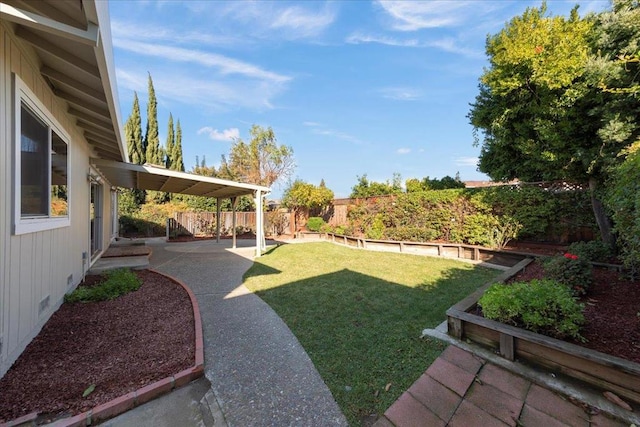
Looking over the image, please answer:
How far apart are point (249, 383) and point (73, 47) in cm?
378

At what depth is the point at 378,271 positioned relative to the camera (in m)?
6.61

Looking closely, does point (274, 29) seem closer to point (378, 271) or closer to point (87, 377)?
point (378, 271)

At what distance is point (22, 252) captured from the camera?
276 cm

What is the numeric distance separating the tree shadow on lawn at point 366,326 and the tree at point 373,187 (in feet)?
28.7

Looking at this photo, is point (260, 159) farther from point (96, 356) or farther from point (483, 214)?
point (96, 356)

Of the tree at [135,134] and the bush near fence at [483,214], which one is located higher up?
the tree at [135,134]

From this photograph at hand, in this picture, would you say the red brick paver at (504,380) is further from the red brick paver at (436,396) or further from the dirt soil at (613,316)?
the dirt soil at (613,316)

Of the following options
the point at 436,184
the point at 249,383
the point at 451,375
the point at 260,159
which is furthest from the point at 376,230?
the point at 260,159

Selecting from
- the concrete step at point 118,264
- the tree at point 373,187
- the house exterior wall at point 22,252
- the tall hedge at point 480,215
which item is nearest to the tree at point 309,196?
the tree at point 373,187

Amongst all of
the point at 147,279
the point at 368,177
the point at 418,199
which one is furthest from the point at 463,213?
the point at 147,279

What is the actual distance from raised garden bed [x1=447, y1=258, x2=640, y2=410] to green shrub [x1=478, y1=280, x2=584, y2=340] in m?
0.16

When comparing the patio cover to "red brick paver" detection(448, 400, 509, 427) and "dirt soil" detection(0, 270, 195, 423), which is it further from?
"red brick paver" detection(448, 400, 509, 427)

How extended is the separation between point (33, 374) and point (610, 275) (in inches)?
303

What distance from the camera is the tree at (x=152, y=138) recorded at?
2156 cm
